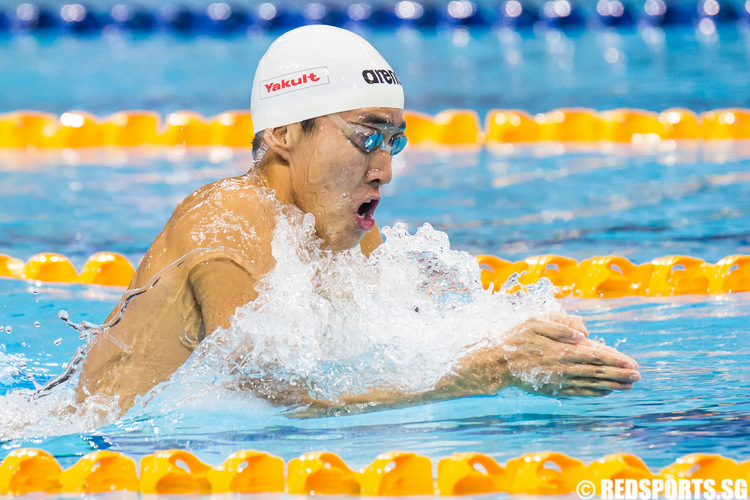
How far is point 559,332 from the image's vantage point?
258 cm

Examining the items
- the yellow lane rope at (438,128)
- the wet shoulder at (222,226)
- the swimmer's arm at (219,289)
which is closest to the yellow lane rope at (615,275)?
the wet shoulder at (222,226)

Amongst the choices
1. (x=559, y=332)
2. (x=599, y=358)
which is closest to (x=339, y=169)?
(x=559, y=332)

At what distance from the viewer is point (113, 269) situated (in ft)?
14.6

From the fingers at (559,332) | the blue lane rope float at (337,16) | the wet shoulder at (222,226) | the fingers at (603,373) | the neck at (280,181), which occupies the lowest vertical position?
the fingers at (603,373)

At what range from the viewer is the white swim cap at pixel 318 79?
269 centimetres

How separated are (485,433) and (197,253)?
0.89 meters

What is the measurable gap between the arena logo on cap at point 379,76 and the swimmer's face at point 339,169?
9cm

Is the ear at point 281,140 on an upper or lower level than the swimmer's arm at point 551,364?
upper

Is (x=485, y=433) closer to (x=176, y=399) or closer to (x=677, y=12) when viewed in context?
(x=176, y=399)

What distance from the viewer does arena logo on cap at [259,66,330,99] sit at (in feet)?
8.89

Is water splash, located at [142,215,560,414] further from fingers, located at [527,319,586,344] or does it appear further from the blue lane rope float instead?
the blue lane rope float

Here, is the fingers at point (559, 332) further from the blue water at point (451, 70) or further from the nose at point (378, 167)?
the blue water at point (451, 70)

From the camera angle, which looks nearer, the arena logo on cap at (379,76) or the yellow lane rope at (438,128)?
the arena logo on cap at (379,76)

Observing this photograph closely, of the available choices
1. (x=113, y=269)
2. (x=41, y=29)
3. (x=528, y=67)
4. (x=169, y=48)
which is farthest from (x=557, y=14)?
(x=113, y=269)
